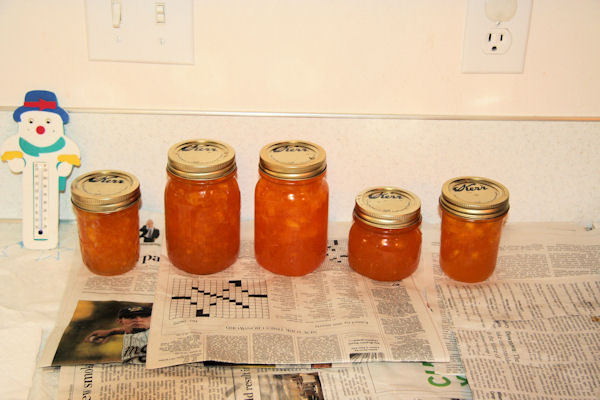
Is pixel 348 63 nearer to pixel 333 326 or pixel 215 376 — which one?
pixel 333 326

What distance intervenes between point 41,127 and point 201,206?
0.31 metres

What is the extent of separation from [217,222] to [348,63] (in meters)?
0.34

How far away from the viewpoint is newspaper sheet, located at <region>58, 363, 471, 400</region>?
0.73 meters

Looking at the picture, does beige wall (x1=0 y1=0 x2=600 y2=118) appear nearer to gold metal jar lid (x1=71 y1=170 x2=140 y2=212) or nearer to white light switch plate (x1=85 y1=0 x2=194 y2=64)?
white light switch plate (x1=85 y1=0 x2=194 y2=64)

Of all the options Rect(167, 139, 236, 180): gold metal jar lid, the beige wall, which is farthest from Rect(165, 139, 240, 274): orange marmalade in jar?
the beige wall

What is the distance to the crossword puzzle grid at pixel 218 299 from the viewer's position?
85 cm

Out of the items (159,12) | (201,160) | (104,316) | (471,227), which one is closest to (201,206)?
(201,160)

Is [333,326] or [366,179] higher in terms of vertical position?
[366,179]

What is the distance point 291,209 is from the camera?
2.99 ft

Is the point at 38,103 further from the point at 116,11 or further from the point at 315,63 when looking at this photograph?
the point at 315,63

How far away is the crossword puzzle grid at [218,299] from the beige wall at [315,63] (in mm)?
293

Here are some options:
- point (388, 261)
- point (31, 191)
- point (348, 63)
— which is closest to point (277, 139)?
point (348, 63)

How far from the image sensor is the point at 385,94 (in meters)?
1.00

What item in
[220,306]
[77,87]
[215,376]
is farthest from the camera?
[77,87]
